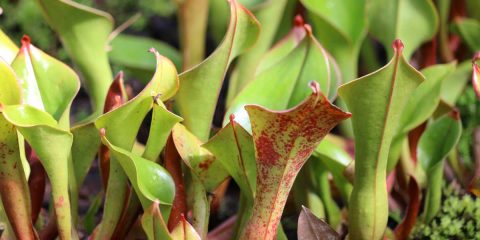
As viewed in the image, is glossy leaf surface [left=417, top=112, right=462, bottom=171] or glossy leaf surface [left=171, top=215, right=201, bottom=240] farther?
glossy leaf surface [left=417, top=112, right=462, bottom=171]

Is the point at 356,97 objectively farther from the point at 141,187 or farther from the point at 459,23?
the point at 459,23

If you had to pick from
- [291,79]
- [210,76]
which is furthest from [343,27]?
[210,76]

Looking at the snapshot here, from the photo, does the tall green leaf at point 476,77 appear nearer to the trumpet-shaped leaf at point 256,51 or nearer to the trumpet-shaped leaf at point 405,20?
the trumpet-shaped leaf at point 405,20

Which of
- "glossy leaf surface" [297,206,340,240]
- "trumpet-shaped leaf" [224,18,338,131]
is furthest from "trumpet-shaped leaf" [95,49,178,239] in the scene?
"glossy leaf surface" [297,206,340,240]

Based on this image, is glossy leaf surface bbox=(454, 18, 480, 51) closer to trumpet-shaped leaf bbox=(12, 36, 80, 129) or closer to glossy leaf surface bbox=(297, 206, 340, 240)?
glossy leaf surface bbox=(297, 206, 340, 240)

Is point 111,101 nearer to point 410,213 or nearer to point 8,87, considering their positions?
point 8,87

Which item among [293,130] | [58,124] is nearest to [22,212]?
[58,124]
